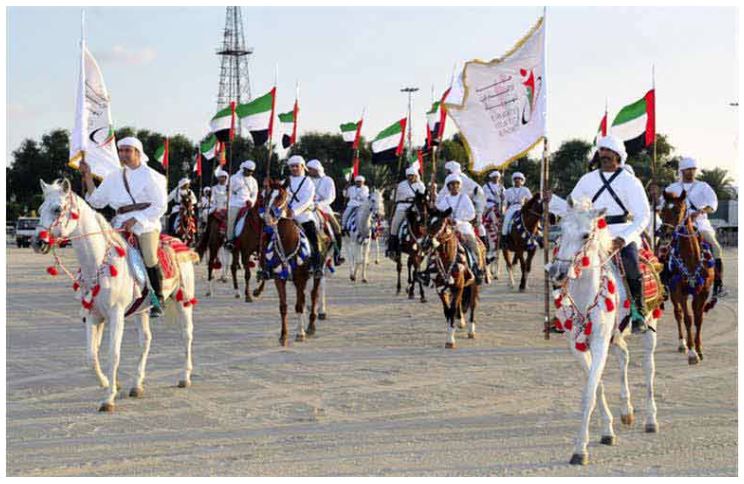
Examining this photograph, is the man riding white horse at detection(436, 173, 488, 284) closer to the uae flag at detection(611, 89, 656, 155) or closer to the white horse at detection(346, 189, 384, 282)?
the uae flag at detection(611, 89, 656, 155)

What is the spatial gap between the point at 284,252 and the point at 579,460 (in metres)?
7.30

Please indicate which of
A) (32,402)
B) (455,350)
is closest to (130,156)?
(32,402)

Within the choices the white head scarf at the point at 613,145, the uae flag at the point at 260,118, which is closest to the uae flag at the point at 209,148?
the uae flag at the point at 260,118

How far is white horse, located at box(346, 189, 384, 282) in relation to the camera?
2417cm

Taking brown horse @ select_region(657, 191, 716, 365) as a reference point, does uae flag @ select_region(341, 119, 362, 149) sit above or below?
above

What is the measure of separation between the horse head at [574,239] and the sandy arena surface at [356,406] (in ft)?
5.12

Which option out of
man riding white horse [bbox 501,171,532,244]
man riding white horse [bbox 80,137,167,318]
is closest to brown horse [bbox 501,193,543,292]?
man riding white horse [bbox 501,171,532,244]

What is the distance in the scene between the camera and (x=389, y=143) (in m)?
23.7

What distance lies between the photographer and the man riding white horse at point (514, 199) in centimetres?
2144

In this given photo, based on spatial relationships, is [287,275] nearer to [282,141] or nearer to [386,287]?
[282,141]

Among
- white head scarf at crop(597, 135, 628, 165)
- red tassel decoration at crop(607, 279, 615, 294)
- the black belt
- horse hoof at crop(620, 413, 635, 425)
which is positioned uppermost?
white head scarf at crop(597, 135, 628, 165)

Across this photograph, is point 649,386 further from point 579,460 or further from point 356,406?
point 356,406

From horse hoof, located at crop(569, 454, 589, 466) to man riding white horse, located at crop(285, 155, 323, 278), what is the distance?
7432 mm

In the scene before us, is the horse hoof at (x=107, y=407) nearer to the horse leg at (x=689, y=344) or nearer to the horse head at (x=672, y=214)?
the horse leg at (x=689, y=344)
